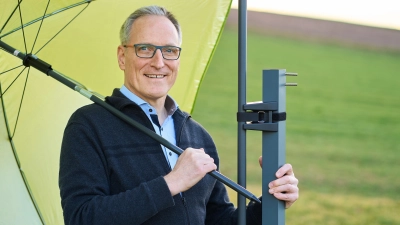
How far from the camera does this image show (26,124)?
255 cm

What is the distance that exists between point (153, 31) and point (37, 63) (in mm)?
504

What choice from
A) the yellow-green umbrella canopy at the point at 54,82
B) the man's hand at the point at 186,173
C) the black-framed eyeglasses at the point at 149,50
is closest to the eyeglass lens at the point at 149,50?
the black-framed eyeglasses at the point at 149,50

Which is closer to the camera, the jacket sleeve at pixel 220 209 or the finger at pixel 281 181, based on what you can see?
the finger at pixel 281 181

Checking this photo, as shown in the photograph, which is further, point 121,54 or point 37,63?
point 37,63

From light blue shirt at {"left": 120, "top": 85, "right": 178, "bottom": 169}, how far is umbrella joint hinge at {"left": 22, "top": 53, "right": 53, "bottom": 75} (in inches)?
12.4

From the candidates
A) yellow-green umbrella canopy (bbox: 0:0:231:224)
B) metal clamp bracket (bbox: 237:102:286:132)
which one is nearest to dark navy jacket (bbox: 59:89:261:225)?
metal clamp bracket (bbox: 237:102:286:132)

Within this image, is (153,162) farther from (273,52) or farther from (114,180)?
(273,52)

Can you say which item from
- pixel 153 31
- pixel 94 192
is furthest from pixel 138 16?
pixel 94 192

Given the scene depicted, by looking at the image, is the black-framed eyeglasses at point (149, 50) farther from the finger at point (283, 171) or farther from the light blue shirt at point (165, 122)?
the finger at point (283, 171)

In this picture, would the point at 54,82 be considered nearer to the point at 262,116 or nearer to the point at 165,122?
the point at 165,122

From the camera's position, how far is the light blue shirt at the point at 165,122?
191cm

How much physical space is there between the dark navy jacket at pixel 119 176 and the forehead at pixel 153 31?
7.5 inches

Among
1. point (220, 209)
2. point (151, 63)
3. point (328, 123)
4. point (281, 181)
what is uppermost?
point (328, 123)

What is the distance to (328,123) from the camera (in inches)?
397
